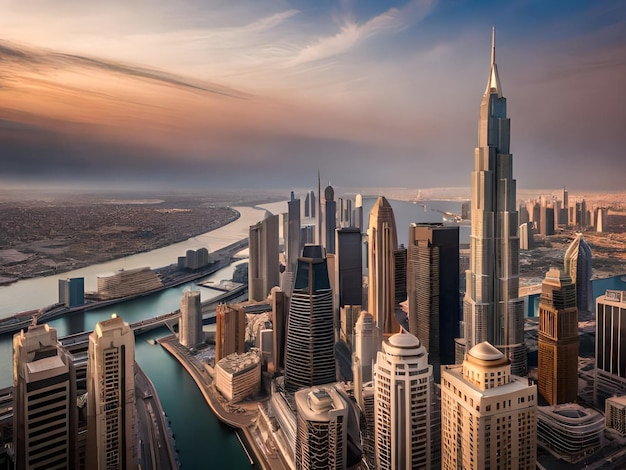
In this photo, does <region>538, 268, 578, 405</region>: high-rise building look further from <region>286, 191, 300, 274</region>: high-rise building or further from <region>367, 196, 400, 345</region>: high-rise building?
<region>286, 191, 300, 274</region>: high-rise building

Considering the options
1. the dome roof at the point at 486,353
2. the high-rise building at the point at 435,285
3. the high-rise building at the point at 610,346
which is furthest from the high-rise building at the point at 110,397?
the high-rise building at the point at 610,346

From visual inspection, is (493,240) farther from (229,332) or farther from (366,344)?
(229,332)

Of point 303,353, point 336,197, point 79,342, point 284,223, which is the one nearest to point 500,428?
point 303,353

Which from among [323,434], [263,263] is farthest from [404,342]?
[263,263]

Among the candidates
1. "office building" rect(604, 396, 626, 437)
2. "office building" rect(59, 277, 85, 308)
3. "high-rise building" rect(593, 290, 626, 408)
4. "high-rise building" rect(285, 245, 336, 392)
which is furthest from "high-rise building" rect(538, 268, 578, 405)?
"office building" rect(59, 277, 85, 308)

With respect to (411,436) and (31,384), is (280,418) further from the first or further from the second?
(31,384)
